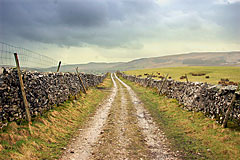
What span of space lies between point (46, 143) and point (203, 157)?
6.43 metres

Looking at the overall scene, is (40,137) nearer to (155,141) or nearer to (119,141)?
(119,141)

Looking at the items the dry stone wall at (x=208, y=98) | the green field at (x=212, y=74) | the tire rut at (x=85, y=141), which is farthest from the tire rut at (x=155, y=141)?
the green field at (x=212, y=74)

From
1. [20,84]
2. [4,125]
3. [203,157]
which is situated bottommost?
[203,157]

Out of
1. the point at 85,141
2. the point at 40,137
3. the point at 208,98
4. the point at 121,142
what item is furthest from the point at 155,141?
the point at 208,98

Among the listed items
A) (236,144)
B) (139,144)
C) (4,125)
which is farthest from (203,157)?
(4,125)

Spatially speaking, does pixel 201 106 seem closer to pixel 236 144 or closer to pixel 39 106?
pixel 236 144

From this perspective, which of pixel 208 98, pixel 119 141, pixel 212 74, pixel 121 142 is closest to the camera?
pixel 121 142

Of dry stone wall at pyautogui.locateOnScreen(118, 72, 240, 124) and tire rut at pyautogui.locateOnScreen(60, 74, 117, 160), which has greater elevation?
dry stone wall at pyautogui.locateOnScreen(118, 72, 240, 124)

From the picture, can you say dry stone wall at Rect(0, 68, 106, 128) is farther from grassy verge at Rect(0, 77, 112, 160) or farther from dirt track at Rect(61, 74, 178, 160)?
dirt track at Rect(61, 74, 178, 160)

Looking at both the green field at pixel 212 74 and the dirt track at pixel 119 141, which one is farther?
the green field at pixel 212 74

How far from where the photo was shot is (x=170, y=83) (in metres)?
20.1

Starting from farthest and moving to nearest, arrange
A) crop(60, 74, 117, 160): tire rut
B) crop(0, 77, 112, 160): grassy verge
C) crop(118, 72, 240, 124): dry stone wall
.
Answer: crop(118, 72, 240, 124): dry stone wall, crop(60, 74, 117, 160): tire rut, crop(0, 77, 112, 160): grassy verge

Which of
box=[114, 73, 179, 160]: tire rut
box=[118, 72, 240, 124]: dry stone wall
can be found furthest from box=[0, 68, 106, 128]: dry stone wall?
box=[118, 72, 240, 124]: dry stone wall

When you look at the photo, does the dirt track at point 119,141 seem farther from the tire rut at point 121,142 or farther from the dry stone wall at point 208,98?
the dry stone wall at point 208,98
